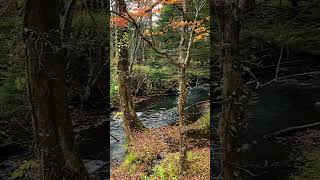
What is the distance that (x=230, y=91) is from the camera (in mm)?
4668

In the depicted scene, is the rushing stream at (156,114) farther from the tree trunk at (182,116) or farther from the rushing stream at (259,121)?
the tree trunk at (182,116)


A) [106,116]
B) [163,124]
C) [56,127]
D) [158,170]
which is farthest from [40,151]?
[106,116]

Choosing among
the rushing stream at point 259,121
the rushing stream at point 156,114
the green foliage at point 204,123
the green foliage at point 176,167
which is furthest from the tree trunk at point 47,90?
the green foliage at point 204,123

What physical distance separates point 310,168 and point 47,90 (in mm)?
7767

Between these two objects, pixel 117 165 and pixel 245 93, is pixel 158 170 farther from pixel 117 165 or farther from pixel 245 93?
pixel 245 93

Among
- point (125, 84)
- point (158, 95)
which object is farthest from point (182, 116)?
point (158, 95)

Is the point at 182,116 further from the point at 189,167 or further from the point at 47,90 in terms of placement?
the point at 47,90

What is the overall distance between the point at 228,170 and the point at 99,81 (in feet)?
50.2

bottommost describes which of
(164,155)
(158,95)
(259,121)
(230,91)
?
(164,155)

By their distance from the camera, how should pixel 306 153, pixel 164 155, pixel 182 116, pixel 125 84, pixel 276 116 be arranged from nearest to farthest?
pixel 182 116 → pixel 306 153 → pixel 164 155 → pixel 125 84 → pixel 276 116

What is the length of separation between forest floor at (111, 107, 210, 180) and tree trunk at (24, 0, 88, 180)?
291 inches

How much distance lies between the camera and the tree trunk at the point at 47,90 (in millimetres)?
4352

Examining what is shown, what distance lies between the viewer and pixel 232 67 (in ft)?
15.0

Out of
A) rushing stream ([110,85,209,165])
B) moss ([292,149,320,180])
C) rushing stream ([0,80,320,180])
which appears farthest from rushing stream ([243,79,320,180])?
rushing stream ([110,85,209,165])
